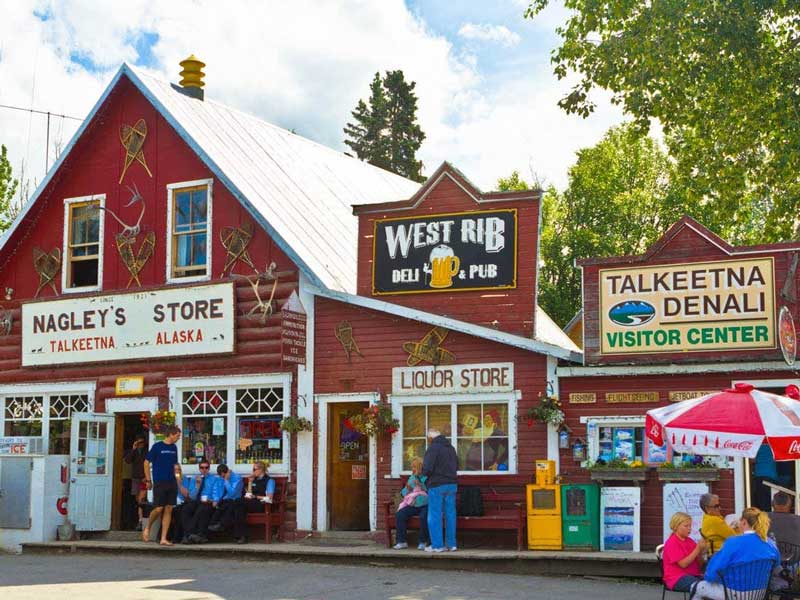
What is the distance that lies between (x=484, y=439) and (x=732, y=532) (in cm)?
652

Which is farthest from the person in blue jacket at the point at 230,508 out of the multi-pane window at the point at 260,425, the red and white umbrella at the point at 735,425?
the red and white umbrella at the point at 735,425

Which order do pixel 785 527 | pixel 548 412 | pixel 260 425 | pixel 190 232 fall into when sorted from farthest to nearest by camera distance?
pixel 190 232, pixel 260 425, pixel 548 412, pixel 785 527

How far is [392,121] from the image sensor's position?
4844cm

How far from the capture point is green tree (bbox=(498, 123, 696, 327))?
40.8 metres

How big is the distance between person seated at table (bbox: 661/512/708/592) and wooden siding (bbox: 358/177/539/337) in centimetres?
716

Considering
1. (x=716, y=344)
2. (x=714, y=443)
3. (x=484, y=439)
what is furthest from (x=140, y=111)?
(x=714, y=443)

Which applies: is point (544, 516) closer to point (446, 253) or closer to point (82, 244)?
point (446, 253)

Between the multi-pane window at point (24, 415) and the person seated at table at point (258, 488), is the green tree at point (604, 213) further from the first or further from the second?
the person seated at table at point (258, 488)

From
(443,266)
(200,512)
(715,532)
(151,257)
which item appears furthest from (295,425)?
(715,532)

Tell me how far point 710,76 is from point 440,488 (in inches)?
350

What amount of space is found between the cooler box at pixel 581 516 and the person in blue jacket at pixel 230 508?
17.6 feet

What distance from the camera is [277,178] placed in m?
22.1

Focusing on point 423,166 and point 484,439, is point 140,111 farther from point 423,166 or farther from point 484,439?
point 423,166

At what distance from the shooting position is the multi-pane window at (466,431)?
1784 cm
